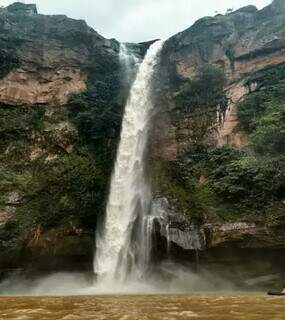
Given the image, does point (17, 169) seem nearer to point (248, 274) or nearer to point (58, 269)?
point (58, 269)

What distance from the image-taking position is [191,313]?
702 cm

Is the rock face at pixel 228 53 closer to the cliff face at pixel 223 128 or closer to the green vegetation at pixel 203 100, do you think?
the cliff face at pixel 223 128

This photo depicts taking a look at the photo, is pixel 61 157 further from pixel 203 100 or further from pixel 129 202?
pixel 203 100

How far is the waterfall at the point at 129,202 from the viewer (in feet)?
58.6

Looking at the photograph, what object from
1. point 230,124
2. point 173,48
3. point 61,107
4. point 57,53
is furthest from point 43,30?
point 230,124

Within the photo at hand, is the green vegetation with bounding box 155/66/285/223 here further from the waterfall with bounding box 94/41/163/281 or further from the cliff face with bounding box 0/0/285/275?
the waterfall with bounding box 94/41/163/281

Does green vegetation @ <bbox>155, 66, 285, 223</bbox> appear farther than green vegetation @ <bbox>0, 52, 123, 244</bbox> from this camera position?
No

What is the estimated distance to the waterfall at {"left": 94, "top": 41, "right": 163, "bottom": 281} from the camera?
58.6 ft

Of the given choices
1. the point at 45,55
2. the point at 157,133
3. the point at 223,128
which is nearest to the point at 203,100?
the point at 223,128

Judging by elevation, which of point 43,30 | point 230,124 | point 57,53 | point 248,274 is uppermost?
point 43,30

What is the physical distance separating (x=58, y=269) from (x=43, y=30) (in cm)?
1348

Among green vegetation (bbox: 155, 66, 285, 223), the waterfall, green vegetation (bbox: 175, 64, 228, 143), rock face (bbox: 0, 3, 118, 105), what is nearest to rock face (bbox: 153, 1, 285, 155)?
green vegetation (bbox: 175, 64, 228, 143)

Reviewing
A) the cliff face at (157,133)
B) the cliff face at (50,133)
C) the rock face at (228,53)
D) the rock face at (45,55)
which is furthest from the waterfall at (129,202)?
the rock face at (45,55)

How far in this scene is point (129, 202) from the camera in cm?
1980
